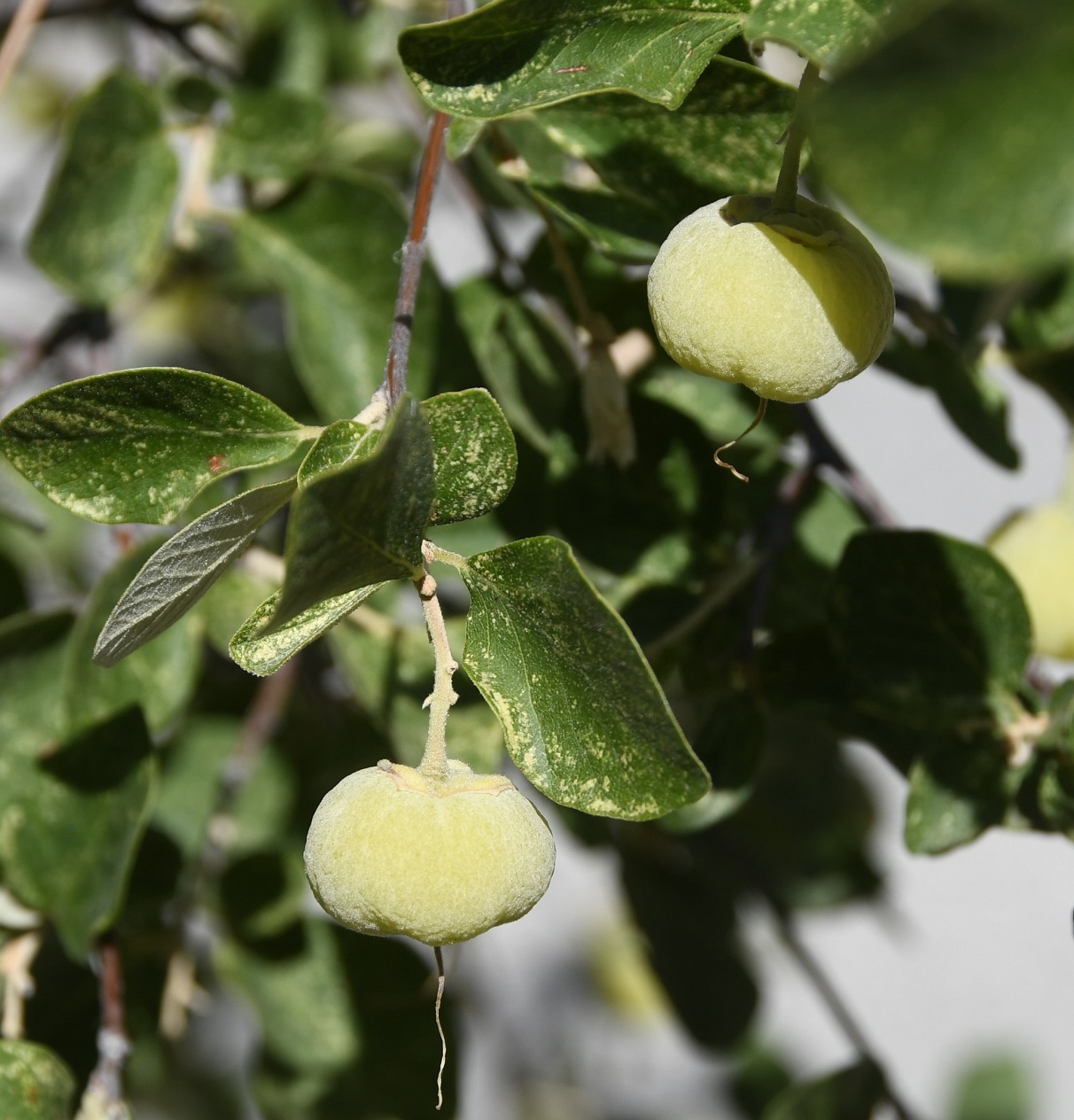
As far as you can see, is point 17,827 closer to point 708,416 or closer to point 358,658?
point 358,658

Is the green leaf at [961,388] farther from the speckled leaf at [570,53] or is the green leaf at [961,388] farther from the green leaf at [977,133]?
the green leaf at [977,133]

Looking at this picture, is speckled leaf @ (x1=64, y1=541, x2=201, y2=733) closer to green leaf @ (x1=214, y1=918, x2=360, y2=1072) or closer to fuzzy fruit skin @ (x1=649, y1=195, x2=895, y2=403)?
green leaf @ (x1=214, y1=918, x2=360, y2=1072)

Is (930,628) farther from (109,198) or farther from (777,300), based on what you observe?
(109,198)

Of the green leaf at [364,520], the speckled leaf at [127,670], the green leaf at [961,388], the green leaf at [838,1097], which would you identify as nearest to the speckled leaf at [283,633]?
the green leaf at [364,520]

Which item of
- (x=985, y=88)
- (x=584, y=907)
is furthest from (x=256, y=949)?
(x=584, y=907)

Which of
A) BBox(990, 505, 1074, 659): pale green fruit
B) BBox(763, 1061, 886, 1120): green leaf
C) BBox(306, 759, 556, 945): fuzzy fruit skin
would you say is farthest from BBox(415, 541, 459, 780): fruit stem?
BBox(763, 1061, 886, 1120): green leaf
